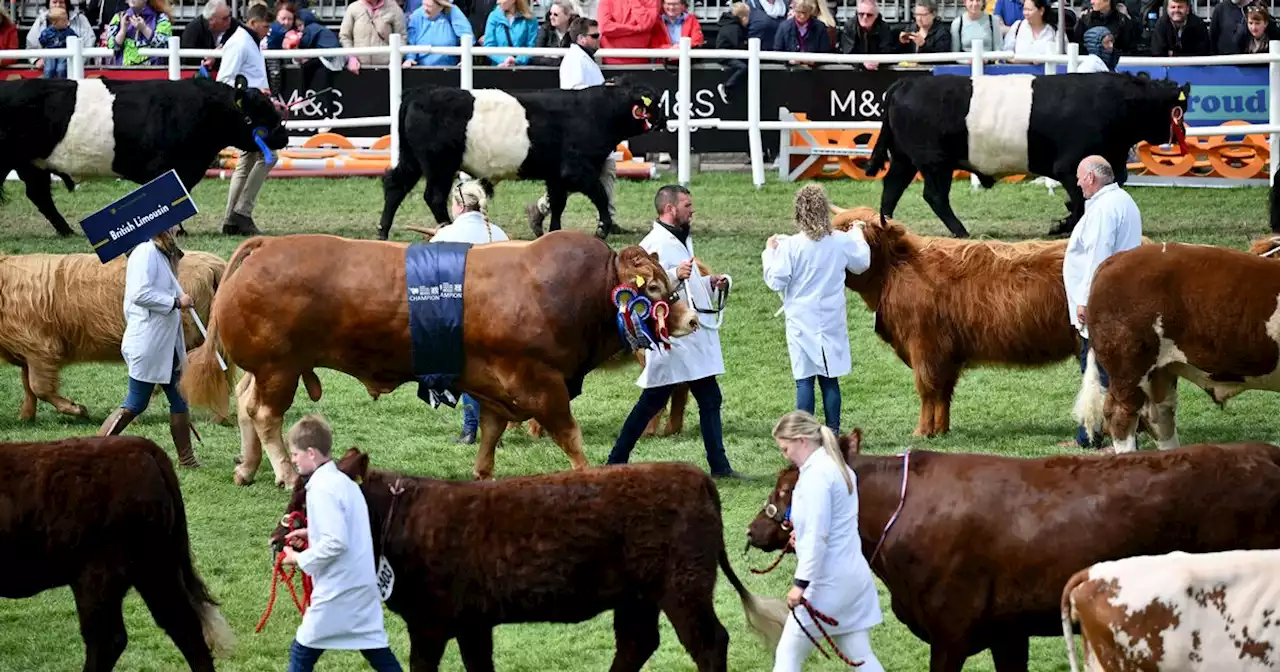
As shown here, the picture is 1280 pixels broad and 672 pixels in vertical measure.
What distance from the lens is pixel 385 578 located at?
311 inches

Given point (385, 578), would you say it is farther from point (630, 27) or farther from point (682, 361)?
point (630, 27)

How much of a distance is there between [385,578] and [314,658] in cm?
43

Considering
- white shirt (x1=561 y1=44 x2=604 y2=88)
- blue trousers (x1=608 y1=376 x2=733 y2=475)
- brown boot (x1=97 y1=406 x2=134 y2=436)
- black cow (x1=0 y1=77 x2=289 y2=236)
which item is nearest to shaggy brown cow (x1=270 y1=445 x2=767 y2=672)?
blue trousers (x1=608 y1=376 x2=733 y2=475)

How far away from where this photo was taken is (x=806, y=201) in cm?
1202

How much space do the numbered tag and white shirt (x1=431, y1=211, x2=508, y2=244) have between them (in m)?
4.60

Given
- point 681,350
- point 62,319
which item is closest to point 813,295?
point 681,350

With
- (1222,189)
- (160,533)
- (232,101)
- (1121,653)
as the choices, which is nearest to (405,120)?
(232,101)

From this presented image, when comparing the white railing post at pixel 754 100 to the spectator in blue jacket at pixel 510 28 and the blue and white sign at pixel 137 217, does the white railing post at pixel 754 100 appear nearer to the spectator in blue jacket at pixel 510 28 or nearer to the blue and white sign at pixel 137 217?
the spectator in blue jacket at pixel 510 28

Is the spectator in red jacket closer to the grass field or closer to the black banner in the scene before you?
the black banner

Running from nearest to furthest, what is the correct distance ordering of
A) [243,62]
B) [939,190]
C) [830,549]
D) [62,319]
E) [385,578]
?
[830,549] < [385,578] < [62,319] < [939,190] < [243,62]

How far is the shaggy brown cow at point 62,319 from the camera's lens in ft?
43.4

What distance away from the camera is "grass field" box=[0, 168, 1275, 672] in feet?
30.3

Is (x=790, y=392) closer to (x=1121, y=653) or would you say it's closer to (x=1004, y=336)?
(x=1004, y=336)

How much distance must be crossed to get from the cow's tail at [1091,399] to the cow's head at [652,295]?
2563 millimetres
